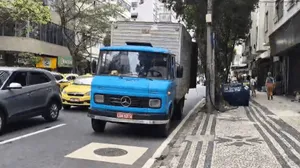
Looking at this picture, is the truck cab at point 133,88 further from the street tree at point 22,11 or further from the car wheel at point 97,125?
the street tree at point 22,11

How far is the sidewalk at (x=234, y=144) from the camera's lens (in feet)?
24.7

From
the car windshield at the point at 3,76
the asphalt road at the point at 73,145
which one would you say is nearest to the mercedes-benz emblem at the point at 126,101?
the asphalt road at the point at 73,145

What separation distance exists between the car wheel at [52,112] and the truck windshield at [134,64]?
2.81m

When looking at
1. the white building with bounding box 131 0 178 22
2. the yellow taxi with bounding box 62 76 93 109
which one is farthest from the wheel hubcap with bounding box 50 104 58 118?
the white building with bounding box 131 0 178 22

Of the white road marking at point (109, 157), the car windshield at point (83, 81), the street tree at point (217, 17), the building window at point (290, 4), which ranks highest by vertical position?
the building window at point (290, 4)

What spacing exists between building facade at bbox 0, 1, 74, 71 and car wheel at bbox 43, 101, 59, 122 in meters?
19.6

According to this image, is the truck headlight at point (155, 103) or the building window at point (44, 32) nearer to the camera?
the truck headlight at point (155, 103)

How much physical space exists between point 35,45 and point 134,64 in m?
31.4

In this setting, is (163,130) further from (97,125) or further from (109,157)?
(109,157)

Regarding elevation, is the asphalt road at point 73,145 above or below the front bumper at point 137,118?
below

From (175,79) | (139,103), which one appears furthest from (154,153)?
(175,79)

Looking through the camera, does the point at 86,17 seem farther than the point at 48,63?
No

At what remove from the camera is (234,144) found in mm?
9250

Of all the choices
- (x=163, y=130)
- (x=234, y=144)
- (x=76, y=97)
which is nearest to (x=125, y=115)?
(x=163, y=130)
